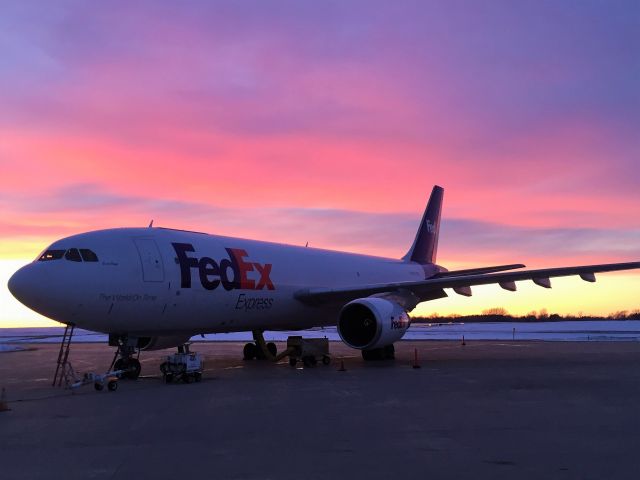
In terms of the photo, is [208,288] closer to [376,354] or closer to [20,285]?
[20,285]

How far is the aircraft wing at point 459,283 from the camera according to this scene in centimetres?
1858

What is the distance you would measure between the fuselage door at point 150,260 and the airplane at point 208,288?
0.9 inches

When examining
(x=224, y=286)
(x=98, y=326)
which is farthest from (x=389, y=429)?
(x=224, y=286)

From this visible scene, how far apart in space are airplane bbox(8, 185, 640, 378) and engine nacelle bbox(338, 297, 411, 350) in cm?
3

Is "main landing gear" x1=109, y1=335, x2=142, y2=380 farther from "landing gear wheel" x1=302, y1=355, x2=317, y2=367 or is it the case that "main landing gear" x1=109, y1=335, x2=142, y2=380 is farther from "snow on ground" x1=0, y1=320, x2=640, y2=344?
"snow on ground" x1=0, y1=320, x2=640, y2=344

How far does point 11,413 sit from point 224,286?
741cm

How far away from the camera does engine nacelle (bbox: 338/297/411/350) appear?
16.6 metres

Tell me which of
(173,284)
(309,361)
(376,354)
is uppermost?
(173,284)

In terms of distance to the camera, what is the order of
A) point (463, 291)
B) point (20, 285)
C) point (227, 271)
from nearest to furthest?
point (20, 285)
point (227, 271)
point (463, 291)

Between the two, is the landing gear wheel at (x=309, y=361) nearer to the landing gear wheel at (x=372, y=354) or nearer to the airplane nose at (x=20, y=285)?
the landing gear wheel at (x=372, y=354)

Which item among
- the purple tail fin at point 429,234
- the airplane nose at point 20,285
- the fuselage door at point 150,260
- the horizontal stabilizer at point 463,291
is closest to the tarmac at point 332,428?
the airplane nose at point 20,285

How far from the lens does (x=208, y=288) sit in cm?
1570

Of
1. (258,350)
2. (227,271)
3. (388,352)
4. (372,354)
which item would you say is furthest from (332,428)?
(258,350)

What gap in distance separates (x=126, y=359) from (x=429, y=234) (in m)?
17.2
